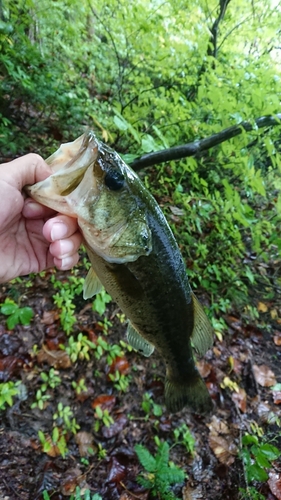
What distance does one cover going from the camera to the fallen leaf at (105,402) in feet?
9.00

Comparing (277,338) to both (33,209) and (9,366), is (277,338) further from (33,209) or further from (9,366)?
(33,209)

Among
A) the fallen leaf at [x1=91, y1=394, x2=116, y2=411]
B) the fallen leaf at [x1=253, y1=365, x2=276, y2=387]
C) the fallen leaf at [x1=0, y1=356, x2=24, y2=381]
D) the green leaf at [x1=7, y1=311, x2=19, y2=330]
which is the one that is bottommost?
the fallen leaf at [x1=253, y1=365, x2=276, y2=387]

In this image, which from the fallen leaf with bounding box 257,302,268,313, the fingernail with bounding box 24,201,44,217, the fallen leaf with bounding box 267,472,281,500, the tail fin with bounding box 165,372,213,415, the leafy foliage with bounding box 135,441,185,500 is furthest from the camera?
the fallen leaf with bounding box 257,302,268,313

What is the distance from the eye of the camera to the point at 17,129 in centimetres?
406

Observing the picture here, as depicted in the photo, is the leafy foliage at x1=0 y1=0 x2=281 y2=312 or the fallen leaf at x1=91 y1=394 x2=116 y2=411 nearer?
the fallen leaf at x1=91 y1=394 x2=116 y2=411

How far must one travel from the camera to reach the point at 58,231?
136 centimetres

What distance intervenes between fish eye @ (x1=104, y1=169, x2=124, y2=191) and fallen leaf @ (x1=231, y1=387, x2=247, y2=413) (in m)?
2.91

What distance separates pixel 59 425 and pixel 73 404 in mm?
196

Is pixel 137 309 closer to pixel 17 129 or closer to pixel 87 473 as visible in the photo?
pixel 87 473

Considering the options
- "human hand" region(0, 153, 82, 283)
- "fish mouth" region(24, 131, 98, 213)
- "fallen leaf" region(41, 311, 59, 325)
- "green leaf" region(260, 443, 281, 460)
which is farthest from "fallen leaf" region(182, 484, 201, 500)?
"fish mouth" region(24, 131, 98, 213)

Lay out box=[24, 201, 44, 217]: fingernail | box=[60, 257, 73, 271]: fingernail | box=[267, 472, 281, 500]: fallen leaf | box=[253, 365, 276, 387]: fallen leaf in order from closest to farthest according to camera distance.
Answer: box=[60, 257, 73, 271]: fingernail < box=[24, 201, 44, 217]: fingernail < box=[267, 472, 281, 500]: fallen leaf < box=[253, 365, 276, 387]: fallen leaf

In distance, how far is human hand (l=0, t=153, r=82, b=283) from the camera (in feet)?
4.57

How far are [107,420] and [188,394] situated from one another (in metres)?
0.90

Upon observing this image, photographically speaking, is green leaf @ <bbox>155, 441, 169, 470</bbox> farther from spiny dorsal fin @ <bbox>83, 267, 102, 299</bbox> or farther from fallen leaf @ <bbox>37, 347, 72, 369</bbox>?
spiny dorsal fin @ <bbox>83, 267, 102, 299</bbox>
